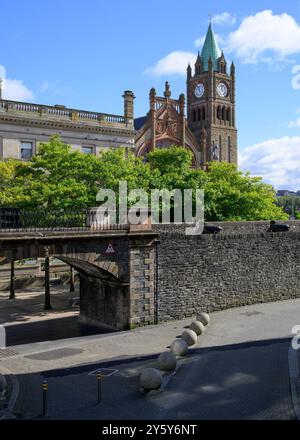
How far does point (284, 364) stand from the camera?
694 inches

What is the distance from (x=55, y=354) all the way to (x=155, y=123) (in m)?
45.6

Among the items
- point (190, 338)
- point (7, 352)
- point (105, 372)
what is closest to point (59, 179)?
point (7, 352)

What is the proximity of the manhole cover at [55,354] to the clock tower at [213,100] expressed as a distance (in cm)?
6143

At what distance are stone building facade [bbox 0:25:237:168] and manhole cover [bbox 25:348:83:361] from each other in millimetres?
26150

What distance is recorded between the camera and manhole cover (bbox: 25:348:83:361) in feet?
64.6

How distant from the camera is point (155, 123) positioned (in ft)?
204

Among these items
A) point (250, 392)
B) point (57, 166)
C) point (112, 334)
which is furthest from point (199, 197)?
point (250, 392)

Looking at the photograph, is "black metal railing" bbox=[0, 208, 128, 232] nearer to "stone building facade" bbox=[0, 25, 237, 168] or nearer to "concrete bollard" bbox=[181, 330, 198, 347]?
"concrete bollard" bbox=[181, 330, 198, 347]

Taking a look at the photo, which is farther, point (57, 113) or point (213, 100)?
point (213, 100)

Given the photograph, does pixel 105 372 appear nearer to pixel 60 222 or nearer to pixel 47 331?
pixel 60 222

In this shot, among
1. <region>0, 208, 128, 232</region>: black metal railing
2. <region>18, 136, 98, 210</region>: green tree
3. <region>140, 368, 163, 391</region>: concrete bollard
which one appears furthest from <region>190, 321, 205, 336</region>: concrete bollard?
<region>18, 136, 98, 210</region>: green tree

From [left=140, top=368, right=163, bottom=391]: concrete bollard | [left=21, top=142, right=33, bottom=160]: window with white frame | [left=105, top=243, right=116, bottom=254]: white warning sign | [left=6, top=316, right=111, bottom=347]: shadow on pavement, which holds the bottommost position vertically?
[left=6, top=316, right=111, bottom=347]: shadow on pavement

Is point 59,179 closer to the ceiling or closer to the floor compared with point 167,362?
closer to the ceiling
